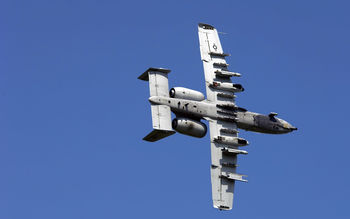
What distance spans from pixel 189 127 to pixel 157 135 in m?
3.65

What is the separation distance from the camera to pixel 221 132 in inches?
3497

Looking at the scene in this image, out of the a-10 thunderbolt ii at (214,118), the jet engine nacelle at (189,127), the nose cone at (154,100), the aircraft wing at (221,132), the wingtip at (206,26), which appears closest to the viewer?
the nose cone at (154,100)

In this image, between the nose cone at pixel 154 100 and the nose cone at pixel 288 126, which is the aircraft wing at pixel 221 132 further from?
the nose cone at pixel 288 126

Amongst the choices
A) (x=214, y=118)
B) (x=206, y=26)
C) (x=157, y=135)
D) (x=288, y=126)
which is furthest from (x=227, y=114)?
(x=206, y=26)

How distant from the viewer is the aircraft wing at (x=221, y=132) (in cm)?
8762

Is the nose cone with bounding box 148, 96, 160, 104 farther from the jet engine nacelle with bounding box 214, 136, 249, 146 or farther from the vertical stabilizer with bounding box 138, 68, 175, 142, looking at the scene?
the jet engine nacelle with bounding box 214, 136, 249, 146

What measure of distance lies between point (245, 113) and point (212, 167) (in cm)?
747

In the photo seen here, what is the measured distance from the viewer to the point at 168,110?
3393 inches

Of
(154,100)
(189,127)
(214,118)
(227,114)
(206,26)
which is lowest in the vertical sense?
(189,127)

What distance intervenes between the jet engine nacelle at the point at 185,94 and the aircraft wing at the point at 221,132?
151 centimetres

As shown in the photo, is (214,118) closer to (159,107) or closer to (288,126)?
(159,107)

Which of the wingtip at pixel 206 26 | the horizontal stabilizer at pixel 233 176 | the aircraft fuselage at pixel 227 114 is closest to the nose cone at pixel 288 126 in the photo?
the aircraft fuselage at pixel 227 114

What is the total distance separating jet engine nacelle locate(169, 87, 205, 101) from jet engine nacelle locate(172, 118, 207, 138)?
2.49 m

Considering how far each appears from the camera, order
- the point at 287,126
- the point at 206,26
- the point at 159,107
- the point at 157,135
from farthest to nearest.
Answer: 1. the point at 206,26
2. the point at 287,126
3. the point at 157,135
4. the point at 159,107
